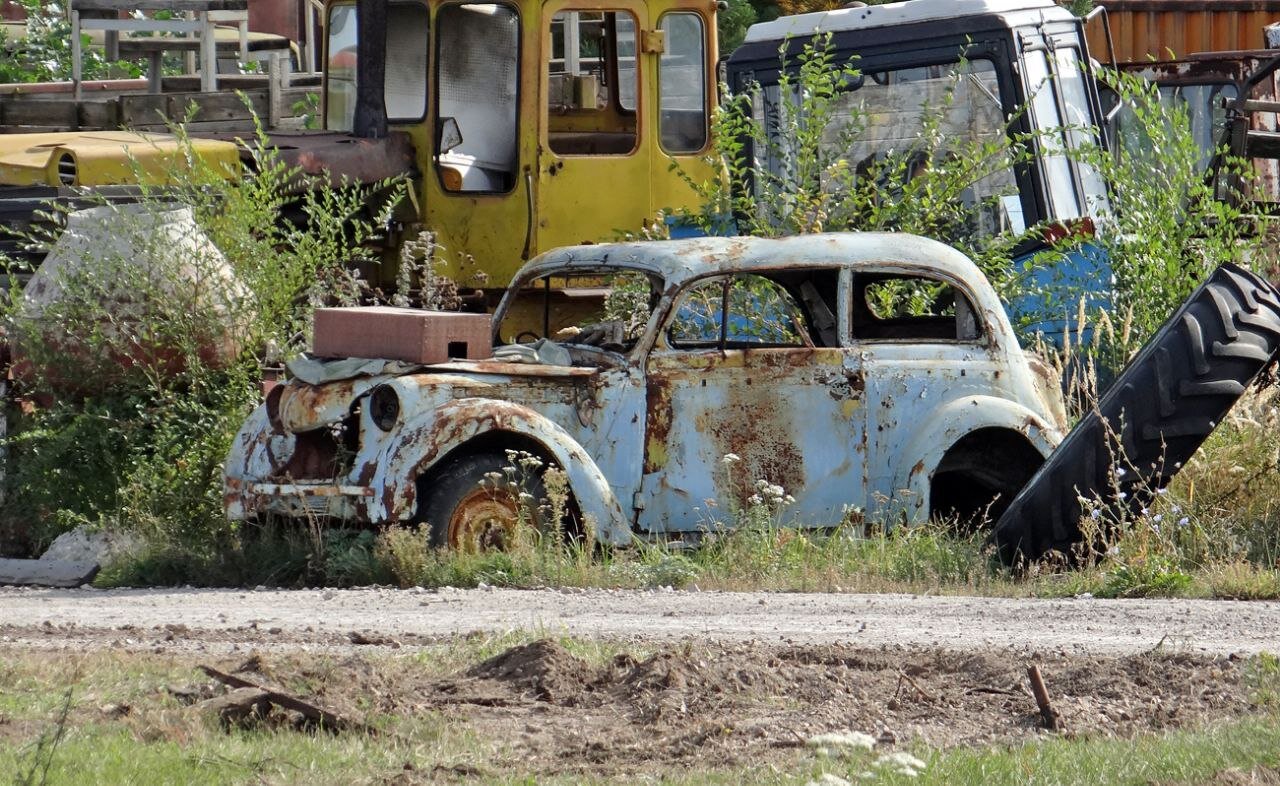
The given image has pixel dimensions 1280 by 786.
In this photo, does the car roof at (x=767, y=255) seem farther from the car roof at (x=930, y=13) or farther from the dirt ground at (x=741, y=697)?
the car roof at (x=930, y=13)

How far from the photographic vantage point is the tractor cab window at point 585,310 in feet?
31.6

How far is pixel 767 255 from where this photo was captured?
9.19 m

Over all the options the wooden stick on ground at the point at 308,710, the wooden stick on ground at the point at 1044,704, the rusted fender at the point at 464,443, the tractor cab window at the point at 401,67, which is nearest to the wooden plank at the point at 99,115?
the tractor cab window at the point at 401,67

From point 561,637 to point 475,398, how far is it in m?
2.09

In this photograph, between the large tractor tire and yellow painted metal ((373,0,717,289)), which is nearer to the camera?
the large tractor tire

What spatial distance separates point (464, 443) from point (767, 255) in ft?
6.34

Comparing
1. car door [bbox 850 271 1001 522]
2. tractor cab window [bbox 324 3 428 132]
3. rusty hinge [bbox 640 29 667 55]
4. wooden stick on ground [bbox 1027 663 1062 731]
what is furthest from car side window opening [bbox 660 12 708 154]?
wooden stick on ground [bbox 1027 663 1062 731]

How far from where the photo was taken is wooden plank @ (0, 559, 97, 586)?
904 centimetres

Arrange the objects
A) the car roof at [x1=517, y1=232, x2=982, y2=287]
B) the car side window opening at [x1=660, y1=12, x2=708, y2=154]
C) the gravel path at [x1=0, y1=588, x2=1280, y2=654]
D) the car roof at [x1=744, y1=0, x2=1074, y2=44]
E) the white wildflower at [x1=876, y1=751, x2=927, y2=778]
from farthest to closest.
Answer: the car roof at [x1=744, y1=0, x2=1074, y2=44] < the car side window opening at [x1=660, y1=12, x2=708, y2=154] < the car roof at [x1=517, y1=232, x2=982, y2=287] < the gravel path at [x1=0, y1=588, x2=1280, y2=654] < the white wildflower at [x1=876, y1=751, x2=927, y2=778]

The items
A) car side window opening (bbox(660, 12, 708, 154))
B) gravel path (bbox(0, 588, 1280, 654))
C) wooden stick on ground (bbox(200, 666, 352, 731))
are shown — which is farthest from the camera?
car side window opening (bbox(660, 12, 708, 154))

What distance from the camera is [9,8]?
25.6 meters

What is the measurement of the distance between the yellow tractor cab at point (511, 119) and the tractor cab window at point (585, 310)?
74 centimetres

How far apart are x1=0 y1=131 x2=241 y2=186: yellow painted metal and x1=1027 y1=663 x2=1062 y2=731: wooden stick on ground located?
6780 mm

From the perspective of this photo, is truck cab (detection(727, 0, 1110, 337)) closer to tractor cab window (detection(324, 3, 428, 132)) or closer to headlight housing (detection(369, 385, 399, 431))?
tractor cab window (detection(324, 3, 428, 132))
